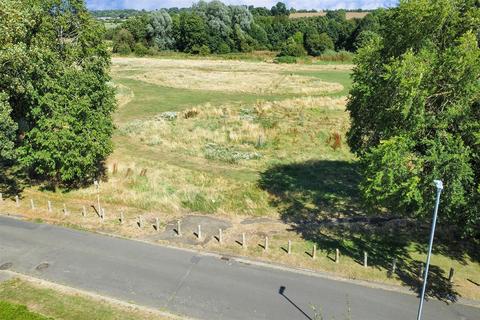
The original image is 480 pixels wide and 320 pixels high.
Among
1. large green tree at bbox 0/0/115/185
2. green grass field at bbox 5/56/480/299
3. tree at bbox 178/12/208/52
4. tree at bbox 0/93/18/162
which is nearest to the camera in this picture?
A: green grass field at bbox 5/56/480/299

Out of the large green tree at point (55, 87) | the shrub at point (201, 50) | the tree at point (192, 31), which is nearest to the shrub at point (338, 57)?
the shrub at point (201, 50)

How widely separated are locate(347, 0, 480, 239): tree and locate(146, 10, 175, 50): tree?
3945 inches

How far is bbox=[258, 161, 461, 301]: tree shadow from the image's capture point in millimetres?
20094

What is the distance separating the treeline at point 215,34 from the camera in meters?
109

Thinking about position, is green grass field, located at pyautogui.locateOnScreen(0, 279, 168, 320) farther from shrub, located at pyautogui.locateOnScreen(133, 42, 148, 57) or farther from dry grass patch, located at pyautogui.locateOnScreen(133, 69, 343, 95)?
shrub, located at pyautogui.locateOnScreen(133, 42, 148, 57)

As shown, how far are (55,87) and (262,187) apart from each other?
51.1 ft

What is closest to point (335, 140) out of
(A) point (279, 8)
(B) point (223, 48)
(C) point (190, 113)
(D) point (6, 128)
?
(C) point (190, 113)

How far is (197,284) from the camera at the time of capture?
17.9m

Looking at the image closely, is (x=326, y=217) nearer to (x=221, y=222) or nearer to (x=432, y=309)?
(x=221, y=222)

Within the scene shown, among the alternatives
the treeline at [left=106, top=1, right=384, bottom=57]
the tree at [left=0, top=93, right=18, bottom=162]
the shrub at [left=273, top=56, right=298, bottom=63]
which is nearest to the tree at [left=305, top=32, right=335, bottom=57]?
the treeline at [left=106, top=1, right=384, bottom=57]

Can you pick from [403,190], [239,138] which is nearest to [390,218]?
[403,190]

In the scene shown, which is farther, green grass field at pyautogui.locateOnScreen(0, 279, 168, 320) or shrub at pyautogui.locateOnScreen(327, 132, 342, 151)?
shrub at pyautogui.locateOnScreen(327, 132, 342, 151)

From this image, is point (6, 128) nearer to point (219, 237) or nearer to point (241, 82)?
point (219, 237)

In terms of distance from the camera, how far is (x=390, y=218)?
83.3ft
